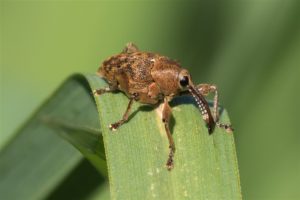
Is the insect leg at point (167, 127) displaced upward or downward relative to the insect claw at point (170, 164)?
upward

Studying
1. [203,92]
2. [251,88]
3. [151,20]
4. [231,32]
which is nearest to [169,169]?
[203,92]

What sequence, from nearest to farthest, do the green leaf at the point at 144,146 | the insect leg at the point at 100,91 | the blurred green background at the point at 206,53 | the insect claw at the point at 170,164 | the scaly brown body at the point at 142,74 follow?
the green leaf at the point at 144,146
the insect claw at the point at 170,164
the insect leg at the point at 100,91
the scaly brown body at the point at 142,74
the blurred green background at the point at 206,53

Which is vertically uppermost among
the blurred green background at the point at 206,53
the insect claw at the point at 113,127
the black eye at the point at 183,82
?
the black eye at the point at 183,82

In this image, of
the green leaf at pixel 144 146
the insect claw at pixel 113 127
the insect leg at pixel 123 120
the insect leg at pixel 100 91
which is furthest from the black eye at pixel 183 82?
the insect claw at pixel 113 127

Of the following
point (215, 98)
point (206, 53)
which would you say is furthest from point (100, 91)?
point (206, 53)

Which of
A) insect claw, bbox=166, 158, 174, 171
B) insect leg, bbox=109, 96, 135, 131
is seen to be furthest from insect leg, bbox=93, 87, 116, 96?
insect claw, bbox=166, 158, 174, 171

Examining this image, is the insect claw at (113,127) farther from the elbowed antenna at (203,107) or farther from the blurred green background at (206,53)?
the blurred green background at (206,53)
